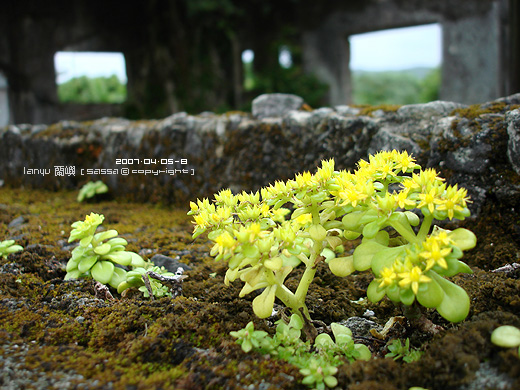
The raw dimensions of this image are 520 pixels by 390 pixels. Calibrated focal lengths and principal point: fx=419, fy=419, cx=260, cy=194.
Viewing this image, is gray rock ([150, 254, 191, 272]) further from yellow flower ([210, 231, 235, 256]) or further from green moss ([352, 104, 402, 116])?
green moss ([352, 104, 402, 116])

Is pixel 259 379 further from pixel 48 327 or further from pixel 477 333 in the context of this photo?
pixel 48 327

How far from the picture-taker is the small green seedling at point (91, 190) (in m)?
3.30

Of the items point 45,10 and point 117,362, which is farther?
point 45,10

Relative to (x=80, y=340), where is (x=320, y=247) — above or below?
above

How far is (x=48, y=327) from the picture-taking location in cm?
143

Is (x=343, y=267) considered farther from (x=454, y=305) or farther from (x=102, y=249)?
(x=102, y=249)

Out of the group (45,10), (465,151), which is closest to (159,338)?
(465,151)

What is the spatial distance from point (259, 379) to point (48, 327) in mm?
766

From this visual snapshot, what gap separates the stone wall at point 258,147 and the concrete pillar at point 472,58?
6675 millimetres

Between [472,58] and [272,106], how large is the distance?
7028mm

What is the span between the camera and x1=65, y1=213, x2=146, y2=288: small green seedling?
5.55ft

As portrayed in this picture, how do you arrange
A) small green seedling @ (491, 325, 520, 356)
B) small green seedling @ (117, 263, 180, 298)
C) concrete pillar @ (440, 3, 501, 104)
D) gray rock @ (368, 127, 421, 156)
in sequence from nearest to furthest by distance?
small green seedling @ (491, 325, 520, 356) → small green seedling @ (117, 263, 180, 298) → gray rock @ (368, 127, 421, 156) → concrete pillar @ (440, 3, 501, 104)

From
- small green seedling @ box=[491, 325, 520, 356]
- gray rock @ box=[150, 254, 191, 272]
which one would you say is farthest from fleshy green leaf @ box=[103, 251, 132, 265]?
small green seedling @ box=[491, 325, 520, 356]

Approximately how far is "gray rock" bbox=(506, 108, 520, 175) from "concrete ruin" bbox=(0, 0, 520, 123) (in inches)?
299
